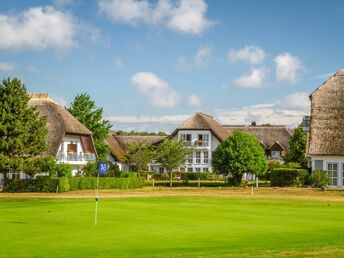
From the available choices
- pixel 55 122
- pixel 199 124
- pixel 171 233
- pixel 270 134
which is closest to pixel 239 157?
pixel 55 122

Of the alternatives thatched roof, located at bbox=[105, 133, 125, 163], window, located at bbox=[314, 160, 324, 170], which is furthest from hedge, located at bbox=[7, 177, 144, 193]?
thatched roof, located at bbox=[105, 133, 125, 163]

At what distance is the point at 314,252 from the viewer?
15.9m

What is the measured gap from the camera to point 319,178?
192 feet

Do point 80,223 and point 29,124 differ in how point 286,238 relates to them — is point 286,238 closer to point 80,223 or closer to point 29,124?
point 80,223

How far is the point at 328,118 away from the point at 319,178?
8037mm

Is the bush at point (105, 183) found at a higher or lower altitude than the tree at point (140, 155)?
lower

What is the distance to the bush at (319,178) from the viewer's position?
58.3 metres

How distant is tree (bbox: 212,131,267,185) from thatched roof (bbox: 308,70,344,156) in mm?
6461

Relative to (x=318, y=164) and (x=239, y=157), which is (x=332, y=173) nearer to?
(x=318, y=164)

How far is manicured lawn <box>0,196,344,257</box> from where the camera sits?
53.9 ft

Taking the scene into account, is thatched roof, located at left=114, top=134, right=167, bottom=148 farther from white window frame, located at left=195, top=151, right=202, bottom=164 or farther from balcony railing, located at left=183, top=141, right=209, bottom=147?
balcony railing, located at left=183, top=141, right=209, bottom=147

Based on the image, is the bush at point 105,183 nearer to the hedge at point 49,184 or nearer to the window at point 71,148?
the hedge at point 49,184

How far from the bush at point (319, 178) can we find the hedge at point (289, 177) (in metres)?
1.60

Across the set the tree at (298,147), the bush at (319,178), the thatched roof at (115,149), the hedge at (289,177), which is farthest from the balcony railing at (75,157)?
the bush at (319,178)
